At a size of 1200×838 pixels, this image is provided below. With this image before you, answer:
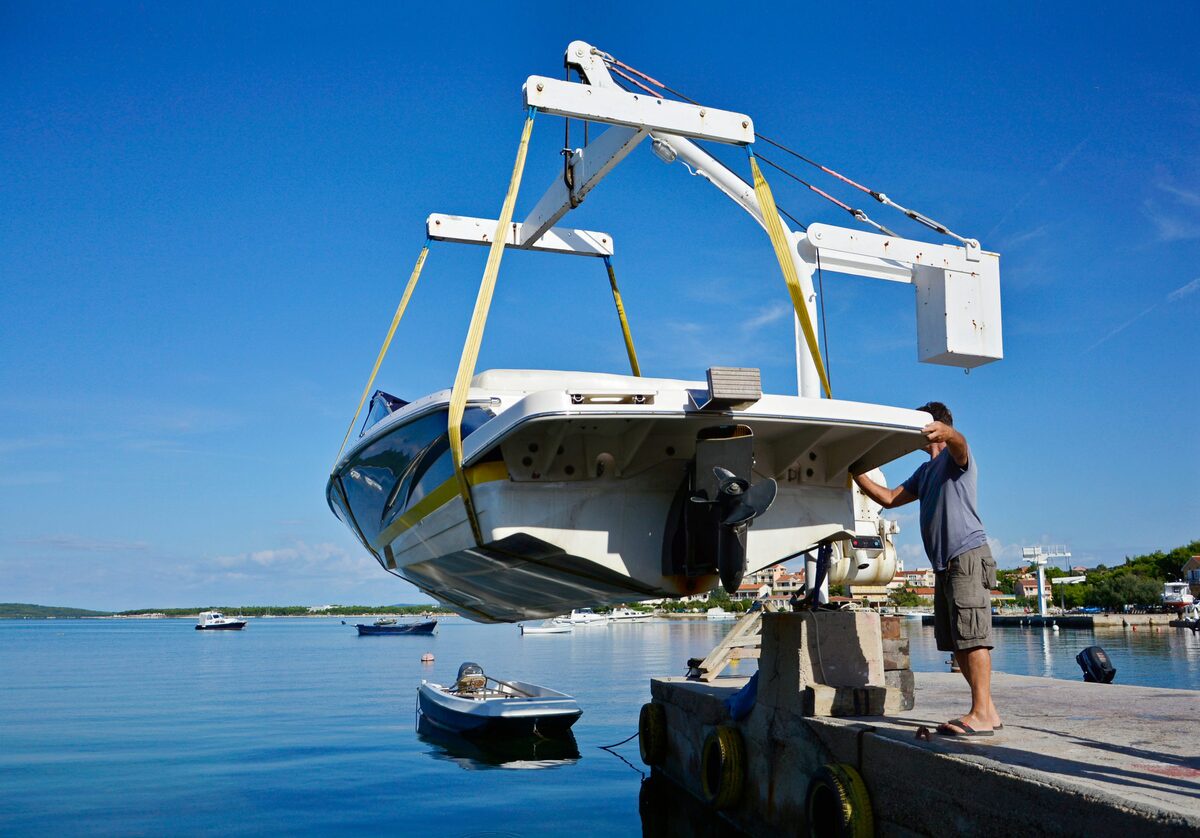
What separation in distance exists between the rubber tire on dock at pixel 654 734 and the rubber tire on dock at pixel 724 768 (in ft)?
10.7

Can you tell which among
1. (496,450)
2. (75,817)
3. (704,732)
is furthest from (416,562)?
(75,817)

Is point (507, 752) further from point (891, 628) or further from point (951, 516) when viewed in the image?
point (951, 516)

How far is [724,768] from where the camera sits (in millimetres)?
9094

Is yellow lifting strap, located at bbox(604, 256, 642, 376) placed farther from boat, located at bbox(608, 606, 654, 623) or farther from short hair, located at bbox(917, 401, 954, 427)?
boat, located at bbox(608, 606, 654, 623)

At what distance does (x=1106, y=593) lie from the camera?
87375 mm

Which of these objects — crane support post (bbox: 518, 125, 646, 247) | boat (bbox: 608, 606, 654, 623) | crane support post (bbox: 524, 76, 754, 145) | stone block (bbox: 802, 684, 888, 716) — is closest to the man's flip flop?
stone block (bbox: 802, 684, 888, 716)

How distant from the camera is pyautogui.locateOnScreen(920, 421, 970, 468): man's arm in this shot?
5.38m

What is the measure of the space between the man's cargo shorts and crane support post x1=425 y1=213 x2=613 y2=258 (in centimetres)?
547

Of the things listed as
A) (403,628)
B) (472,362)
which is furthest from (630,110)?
(403,628)

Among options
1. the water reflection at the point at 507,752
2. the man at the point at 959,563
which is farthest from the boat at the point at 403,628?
the man at the point at 959,563

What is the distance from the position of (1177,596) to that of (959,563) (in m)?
86.1

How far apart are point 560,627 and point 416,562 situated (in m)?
90.9

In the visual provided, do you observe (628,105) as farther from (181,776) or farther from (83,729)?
(83,729)

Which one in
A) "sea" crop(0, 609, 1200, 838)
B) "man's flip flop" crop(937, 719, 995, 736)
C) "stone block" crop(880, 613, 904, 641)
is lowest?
"sea" crop(0, 609, 1200, 838)
